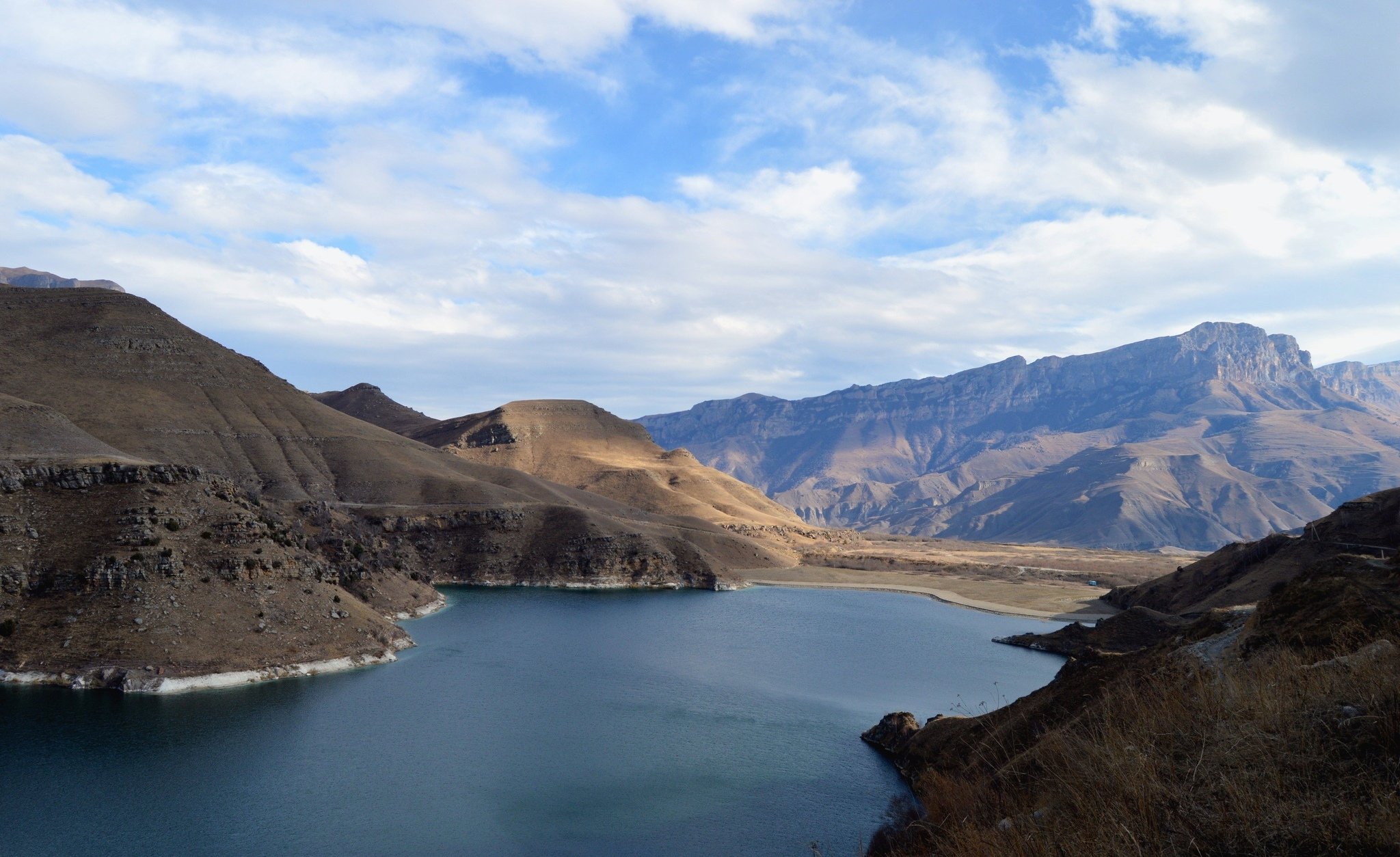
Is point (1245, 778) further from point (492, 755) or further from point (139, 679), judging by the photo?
Result: point (139, 679)

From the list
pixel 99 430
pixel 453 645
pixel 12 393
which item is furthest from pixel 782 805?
pixel 12 393

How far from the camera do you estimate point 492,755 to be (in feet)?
153

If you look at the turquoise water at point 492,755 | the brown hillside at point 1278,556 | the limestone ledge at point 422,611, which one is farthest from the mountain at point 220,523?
the brown hillside at point 1278,556

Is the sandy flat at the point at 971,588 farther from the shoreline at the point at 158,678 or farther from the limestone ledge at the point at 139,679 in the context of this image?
the limestone ledge at the point at 139,679

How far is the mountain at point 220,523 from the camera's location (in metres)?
57.5

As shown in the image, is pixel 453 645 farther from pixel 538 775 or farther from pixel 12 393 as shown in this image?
pixel 12 393

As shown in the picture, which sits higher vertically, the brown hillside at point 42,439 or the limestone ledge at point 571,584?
the brown hillside at point 42,439

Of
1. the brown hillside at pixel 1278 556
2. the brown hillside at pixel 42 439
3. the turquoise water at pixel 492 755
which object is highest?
the brown hillside at pixel 42 439

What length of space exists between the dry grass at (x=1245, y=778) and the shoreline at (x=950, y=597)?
102979 mm

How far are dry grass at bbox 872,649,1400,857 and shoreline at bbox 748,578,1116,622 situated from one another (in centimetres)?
10298

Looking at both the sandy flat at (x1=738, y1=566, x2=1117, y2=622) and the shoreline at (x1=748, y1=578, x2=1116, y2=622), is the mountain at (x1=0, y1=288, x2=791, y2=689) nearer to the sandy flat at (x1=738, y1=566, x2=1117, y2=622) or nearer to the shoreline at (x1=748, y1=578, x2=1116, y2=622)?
the sandy flat at (x1=738, y1=566, x2=1117, y2=622)

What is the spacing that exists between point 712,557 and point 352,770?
112854mm

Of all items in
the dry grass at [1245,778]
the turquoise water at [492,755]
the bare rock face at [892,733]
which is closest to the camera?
the dry grass at [1245,778]

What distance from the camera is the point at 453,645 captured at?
254ft
